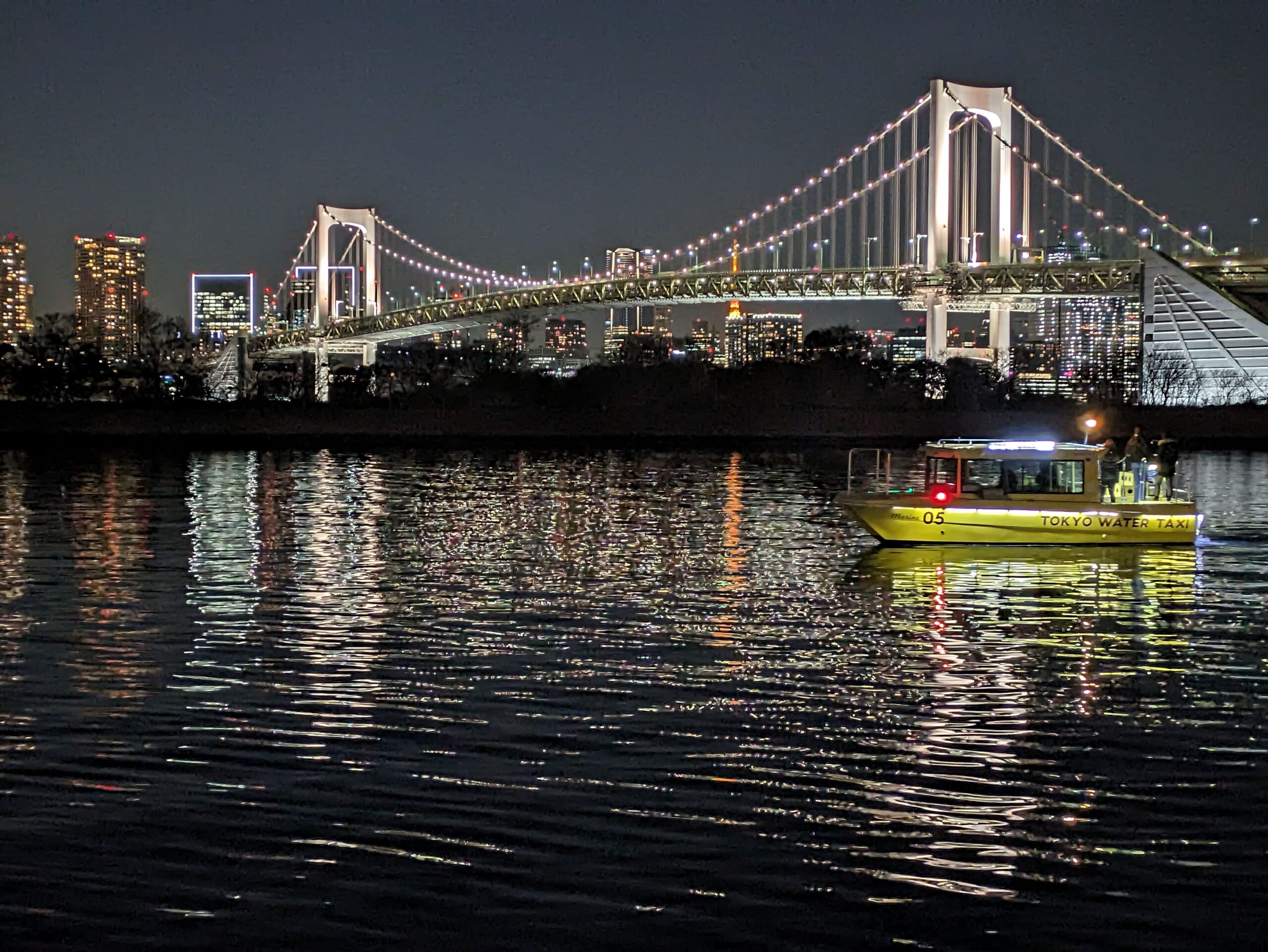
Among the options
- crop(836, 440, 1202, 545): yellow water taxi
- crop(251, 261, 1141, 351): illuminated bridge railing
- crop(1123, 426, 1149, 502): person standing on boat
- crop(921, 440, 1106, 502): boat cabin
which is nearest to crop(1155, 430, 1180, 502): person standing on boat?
crop(1123, 426, 1149, 502): person standing on boat

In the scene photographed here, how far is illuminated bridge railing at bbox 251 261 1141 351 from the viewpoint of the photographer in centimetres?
7075

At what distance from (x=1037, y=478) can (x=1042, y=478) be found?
7 centimetres

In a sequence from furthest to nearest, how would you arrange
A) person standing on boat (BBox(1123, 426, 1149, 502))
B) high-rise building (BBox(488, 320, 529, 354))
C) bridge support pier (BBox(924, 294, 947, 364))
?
high-rise building (BBox(488, 320, 529, 354))
bridge support pier (BBox(924, 294, 947, 364))
person standing on boat (BBox(1123, 426, 1149, 502))

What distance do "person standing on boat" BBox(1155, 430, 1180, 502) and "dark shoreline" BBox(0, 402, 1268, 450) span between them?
126ft

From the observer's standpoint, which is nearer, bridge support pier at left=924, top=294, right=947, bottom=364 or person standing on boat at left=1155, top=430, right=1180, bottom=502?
person standing on boat at left=1155, top=430, right=1180, bottom=502

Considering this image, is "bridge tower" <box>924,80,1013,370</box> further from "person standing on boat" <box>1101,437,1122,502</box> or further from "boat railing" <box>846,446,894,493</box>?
"person standing on boat" <box>1101,437,1122,502</box>

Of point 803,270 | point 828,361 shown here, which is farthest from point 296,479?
point 828,361

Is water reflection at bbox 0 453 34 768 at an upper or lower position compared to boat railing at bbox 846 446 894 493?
lower

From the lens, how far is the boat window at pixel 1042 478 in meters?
24.1

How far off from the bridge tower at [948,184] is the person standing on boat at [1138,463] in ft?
159

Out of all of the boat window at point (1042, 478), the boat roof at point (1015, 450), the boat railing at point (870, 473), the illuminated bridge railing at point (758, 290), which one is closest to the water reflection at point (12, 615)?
the boat railing at point (870, 473)

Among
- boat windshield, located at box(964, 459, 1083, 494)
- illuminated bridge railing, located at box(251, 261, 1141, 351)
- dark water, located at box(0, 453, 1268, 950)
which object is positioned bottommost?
dark water, located at box(0, 453, 1268, 950)

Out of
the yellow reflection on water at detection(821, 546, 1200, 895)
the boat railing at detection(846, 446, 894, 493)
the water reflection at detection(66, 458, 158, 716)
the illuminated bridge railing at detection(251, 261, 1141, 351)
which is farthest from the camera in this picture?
the illuminated bridge railing at detection(251, 261, 1141, 351)

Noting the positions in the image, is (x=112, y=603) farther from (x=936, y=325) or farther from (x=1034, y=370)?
(x=1034, y=370)
